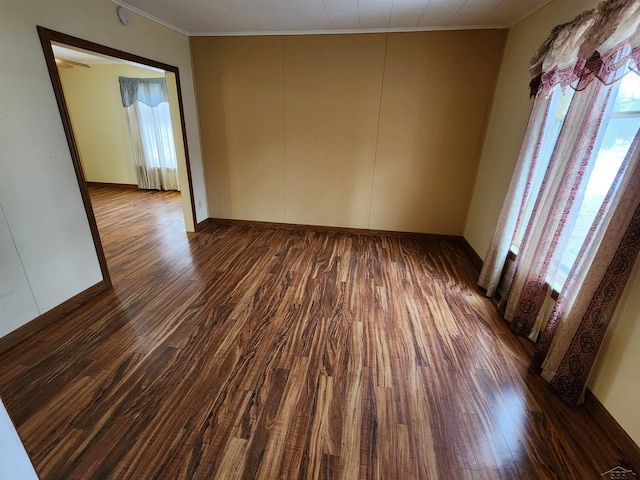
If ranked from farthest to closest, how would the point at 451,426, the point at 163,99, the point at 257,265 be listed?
the point at 163,99, the point at 257,265, the point at 451,426

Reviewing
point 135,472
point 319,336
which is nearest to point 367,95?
point 319,336

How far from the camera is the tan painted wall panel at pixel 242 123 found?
3486 millimetres

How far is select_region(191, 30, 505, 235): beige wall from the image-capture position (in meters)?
3.22

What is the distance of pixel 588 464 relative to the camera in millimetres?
1295

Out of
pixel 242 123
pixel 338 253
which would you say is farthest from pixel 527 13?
pixel 242 123

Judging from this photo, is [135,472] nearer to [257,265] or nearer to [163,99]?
[257,265]

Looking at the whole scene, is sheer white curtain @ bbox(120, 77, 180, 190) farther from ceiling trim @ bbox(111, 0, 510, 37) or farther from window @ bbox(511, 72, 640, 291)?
window @ bbox(511, 72, 640, 291)

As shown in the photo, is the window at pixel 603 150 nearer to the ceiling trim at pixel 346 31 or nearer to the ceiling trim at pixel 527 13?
the ceiling trim at pixel 527 13

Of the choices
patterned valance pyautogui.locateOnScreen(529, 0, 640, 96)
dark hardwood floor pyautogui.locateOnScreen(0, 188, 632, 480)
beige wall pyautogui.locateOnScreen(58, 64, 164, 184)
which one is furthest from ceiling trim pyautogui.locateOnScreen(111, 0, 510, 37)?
beige wall pyautogui.locateOnScreen(58, 64, 164, 184)

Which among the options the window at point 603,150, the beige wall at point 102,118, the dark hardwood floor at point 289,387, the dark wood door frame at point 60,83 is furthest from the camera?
the beige wall at point 102,118

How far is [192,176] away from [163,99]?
9.71ft

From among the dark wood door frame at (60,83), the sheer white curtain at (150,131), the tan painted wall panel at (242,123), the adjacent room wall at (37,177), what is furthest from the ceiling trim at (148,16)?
the sheer white curtain at (150,131)

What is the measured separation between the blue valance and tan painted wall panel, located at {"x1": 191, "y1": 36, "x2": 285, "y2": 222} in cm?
257

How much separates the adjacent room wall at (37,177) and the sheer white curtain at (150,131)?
356cm
